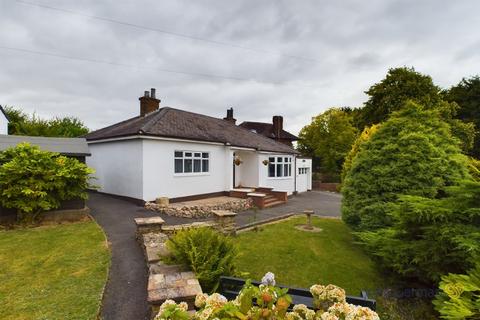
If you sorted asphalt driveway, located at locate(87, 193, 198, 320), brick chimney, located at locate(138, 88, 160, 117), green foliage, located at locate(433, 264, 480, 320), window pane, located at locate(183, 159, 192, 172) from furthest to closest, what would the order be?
brick chimney, located at locate(138, 88, 160, 117), window pane, located at locate(183, 159, 192, 172), asphalt driveway, located at locate(87, 193, 198, 320), green foliage, located at locate(433, 264, 480, 320)

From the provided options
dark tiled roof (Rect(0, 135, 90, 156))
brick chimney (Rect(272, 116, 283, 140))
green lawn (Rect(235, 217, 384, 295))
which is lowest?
green lawn (Rect(235, 217, 384, 295))

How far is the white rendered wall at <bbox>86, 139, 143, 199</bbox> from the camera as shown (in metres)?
12.8

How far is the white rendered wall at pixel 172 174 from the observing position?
12.6 meters

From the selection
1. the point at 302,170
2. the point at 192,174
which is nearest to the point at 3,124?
the point at 192,174

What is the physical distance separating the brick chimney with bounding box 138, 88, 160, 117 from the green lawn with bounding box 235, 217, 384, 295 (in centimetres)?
1331

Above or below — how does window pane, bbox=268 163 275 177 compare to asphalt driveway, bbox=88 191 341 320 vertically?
above

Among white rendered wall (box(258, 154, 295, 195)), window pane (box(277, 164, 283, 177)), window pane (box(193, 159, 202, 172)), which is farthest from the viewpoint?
window pane (box(277, 164, 283, 177))

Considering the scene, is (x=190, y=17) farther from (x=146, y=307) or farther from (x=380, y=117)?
(x=380, y=117)

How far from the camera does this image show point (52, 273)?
17.3ft

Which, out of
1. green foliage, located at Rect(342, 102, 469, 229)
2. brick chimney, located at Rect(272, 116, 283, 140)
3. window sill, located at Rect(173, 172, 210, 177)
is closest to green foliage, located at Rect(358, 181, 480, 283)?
green foliage, located at Rect(342, 102, 469, 229)

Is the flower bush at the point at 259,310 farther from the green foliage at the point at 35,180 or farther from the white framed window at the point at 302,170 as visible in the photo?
the white framed window at the point at 302,170

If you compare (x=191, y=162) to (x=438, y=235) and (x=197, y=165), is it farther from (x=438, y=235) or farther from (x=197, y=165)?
(x=438, y=235)

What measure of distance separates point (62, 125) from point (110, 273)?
31.0m

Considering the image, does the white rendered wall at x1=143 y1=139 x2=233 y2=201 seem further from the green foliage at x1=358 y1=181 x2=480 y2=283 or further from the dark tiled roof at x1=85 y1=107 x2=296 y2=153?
the green foliage at x1=358 y1=181 x2=480 y2=283
